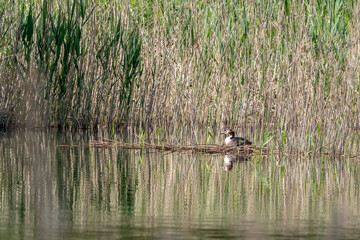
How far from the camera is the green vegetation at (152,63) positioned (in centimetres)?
837

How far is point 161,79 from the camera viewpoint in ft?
31.9

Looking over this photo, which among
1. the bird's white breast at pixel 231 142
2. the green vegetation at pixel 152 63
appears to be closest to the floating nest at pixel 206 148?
the bird's white breast at pixel 231 142

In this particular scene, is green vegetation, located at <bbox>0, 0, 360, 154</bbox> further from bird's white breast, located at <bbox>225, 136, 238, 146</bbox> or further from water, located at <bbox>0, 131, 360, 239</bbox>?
water, located at <bbox>0, 131, 360, 239</bbox>

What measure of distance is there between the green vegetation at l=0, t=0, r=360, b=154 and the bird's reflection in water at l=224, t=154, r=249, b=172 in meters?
0.61

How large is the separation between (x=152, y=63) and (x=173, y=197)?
566cm

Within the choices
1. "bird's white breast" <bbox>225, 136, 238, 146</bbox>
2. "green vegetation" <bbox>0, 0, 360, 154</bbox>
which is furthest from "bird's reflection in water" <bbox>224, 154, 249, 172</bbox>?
"green vegetation" <bbox>0, 0, 360, 154</bbox>

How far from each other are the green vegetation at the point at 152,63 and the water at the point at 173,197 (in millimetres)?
1459

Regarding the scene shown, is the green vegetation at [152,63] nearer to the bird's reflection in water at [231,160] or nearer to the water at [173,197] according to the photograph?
the bird's reflection in water at [231,160]

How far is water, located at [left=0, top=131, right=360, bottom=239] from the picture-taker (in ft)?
10.9

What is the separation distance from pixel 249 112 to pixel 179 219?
20.0ft

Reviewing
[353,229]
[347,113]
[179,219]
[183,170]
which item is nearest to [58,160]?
[183,170]

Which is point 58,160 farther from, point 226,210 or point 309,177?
point 226,210

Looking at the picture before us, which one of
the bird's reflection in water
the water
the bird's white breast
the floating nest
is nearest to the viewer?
the water

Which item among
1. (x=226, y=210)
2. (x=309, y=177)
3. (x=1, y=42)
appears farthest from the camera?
(x=1, y=42)
